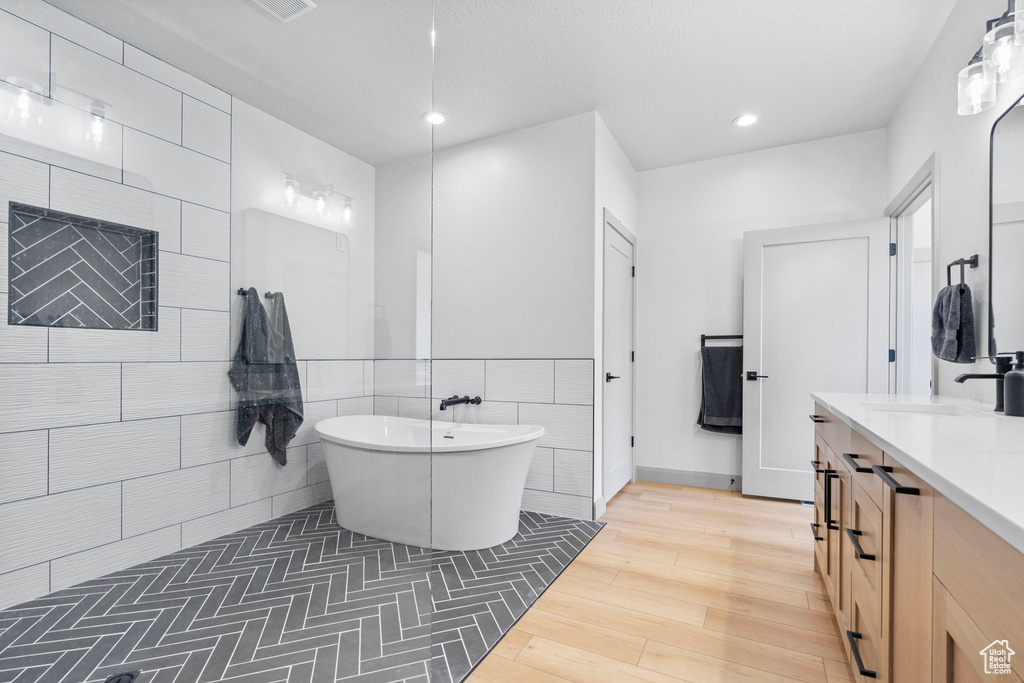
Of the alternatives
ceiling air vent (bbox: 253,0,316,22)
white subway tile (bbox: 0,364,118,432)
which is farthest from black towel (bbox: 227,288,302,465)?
ceiling air vent (bbox: 253,0,316,22)

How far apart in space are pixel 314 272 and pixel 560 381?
2039 mm

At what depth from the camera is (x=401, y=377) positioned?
4.95 ft

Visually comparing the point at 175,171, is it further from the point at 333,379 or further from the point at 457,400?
the point at 457,400

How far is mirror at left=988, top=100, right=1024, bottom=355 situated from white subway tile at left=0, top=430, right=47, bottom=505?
8.85 ft

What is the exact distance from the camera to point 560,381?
10.1 feet

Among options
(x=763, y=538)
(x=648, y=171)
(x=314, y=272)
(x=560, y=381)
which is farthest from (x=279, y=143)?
(x=648, y=171)

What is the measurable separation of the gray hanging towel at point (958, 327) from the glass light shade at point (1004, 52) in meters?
0.78

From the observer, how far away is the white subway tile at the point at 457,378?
3352mm

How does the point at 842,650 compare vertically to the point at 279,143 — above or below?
below

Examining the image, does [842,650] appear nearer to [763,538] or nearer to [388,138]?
[763,538]

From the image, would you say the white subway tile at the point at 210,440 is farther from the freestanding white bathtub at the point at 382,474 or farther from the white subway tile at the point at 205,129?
the white subway tile at the point at 205,129

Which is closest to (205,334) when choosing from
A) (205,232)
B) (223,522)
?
(205,232)

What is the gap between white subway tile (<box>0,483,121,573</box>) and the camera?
0.86 meters

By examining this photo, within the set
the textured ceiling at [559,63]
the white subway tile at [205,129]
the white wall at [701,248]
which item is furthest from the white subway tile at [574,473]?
the white subway tile at [205,129]
